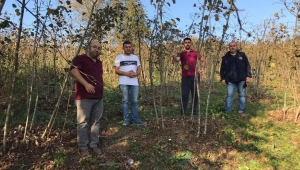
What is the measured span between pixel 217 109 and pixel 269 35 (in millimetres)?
3884

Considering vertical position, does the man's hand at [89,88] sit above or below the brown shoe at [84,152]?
above

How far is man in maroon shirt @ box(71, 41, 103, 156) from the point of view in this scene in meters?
3.70

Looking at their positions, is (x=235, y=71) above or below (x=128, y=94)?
above

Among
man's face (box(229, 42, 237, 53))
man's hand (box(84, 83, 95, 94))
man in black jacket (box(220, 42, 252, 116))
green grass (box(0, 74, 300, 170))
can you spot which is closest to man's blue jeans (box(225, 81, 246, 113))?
man in black jacket (box(220, 42, 252, 116))

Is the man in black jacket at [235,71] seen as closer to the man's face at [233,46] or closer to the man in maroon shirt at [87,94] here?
the man's face at [233,46]

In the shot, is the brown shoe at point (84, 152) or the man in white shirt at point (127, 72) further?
the man in white shirt at point (127, 72)

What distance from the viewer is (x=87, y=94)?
3.75 meters

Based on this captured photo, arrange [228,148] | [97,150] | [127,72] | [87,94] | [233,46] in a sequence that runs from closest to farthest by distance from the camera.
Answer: [87,94] < [97,150] < [228,148] < [127,72] < [233,46]

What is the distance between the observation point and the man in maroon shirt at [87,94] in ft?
12.1

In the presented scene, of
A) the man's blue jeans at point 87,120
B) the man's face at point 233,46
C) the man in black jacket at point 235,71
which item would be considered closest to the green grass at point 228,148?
→ the man's blue jeans at point 87,120

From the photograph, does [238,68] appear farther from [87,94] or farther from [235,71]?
[87,94]

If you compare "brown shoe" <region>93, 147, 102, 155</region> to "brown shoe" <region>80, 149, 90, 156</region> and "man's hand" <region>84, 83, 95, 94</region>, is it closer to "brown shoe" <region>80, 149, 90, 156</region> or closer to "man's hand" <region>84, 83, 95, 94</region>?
"brown shoe" <region>80, 149, 90, 156</region>

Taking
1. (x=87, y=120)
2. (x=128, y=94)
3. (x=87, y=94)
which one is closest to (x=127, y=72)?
(x=128, y=94)

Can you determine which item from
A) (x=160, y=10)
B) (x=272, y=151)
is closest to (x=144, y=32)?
(x=160, y=10)
